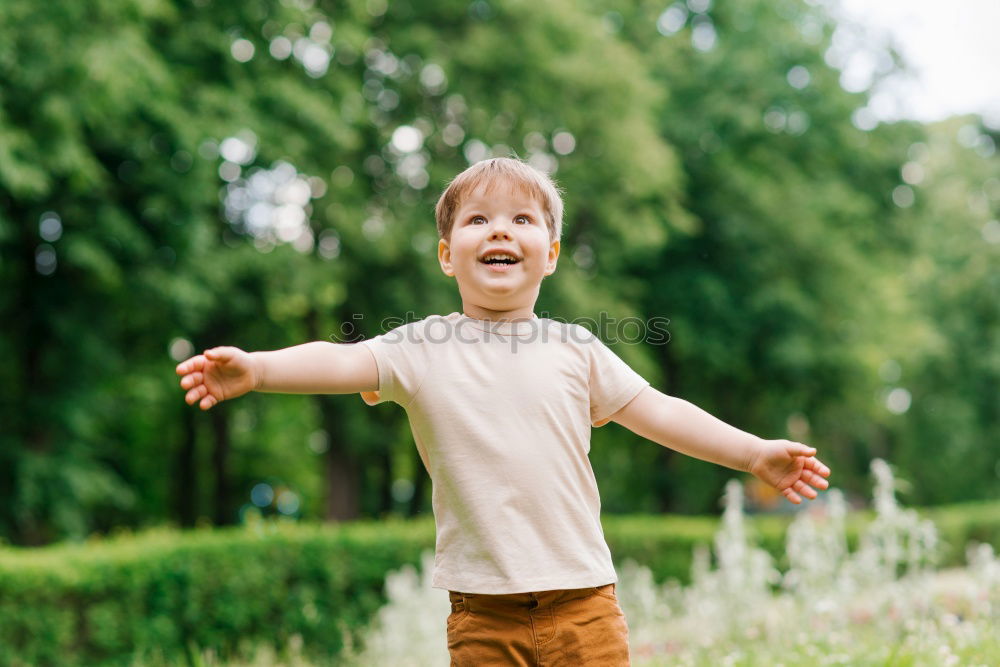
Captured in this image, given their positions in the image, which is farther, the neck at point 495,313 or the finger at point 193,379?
the neck at point 495,313

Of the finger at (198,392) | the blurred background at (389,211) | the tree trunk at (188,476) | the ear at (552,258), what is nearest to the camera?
the finger at (198,392)

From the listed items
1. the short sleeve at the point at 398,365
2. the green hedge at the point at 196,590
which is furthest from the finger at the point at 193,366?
the green hedge at the point at 196,590

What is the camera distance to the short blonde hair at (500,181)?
8.48 ft

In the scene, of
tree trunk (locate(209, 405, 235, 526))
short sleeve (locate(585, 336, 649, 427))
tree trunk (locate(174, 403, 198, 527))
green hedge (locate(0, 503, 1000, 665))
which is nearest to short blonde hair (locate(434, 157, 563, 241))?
short sleeve (locate(585, 336, 649, 427))

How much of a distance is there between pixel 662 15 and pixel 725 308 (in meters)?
6.31

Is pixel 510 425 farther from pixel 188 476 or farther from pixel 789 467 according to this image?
pixel 188 476

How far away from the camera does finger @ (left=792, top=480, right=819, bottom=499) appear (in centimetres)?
255

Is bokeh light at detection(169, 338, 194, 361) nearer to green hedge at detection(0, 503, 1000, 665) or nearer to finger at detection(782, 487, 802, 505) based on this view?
green hedge at detection(0, 503, 1000, 665)

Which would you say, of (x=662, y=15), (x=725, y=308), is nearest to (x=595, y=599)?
(x=725, y=308)

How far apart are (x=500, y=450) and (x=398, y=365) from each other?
326 mm

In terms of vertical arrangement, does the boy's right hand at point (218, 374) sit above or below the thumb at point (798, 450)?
above

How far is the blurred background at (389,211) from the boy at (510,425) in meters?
8.12

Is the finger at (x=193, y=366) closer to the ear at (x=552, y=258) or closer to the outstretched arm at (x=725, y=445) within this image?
the ear at (x=552, y=258)

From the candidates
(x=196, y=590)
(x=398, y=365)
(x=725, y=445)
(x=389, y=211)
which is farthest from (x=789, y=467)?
(x=389, y=211)
